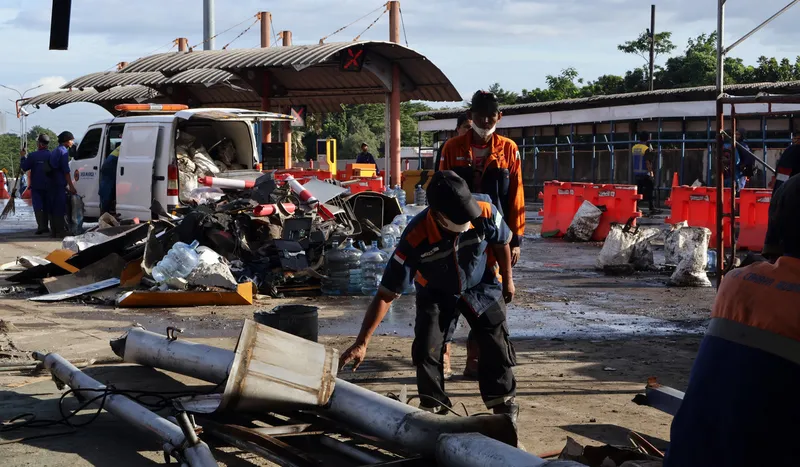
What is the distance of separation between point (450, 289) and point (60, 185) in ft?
45.1

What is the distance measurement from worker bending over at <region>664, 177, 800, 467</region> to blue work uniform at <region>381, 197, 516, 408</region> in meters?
2.55

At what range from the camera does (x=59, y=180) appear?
17297 millimetres

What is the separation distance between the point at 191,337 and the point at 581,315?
3819 mm

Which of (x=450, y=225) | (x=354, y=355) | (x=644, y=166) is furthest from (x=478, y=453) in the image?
(x=644, y=166)

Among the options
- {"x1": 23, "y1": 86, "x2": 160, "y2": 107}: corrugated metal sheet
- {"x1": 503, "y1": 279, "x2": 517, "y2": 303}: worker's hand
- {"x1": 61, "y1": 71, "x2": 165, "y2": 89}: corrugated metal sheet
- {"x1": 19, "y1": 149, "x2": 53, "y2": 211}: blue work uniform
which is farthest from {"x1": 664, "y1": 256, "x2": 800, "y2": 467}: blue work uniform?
{"x1": 61, "y1": 71, "x2": 165, "y2": 89}: corrugated metal sheet

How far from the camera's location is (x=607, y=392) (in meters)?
6.35

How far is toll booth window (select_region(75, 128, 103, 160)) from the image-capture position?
17391 mm

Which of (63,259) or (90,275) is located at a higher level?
(63,259)

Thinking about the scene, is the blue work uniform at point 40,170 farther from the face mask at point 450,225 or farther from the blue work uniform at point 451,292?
the face mask at point 450,225

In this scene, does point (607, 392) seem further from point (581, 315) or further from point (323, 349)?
point (581, 315)

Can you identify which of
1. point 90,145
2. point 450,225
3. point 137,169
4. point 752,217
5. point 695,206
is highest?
point 90,145

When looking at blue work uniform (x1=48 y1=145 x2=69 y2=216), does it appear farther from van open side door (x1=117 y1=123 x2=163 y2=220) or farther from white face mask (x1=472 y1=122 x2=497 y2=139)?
white face mask (x1=472 y1=122 x2=497 y2=139)

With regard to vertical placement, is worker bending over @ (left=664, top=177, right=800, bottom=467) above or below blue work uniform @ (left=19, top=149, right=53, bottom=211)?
below

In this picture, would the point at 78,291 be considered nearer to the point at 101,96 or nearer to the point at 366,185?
the point at 366,185
